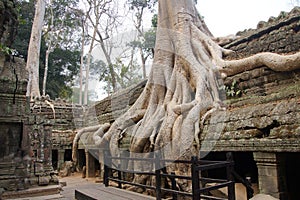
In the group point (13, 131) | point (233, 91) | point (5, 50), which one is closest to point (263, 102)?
point (233, 91)

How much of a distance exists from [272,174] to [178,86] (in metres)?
3.48

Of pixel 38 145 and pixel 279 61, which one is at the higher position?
pixel 279 61

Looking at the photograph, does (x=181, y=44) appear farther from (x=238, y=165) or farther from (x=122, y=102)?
(x=122, y=102)

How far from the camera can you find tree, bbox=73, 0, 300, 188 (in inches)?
221

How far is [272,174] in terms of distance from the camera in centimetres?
407

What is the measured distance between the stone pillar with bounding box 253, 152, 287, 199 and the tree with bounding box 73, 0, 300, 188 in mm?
1401

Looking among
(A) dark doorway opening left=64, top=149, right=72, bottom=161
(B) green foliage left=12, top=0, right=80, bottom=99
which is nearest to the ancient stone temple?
(A) dark doorway opening left=64, top=149, right=72, bottom=161

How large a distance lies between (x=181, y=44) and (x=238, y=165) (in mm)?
3295

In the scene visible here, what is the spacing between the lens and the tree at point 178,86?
5.61 meters

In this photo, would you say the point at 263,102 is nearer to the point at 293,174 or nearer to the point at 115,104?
the point at 293,174

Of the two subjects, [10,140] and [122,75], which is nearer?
[10,140]

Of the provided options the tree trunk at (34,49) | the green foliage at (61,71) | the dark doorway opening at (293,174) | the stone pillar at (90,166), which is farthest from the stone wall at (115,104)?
the green foliage at (61,71)

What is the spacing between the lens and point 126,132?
8188 millimetres

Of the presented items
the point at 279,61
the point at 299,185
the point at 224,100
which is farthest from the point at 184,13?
the point at 299,185
